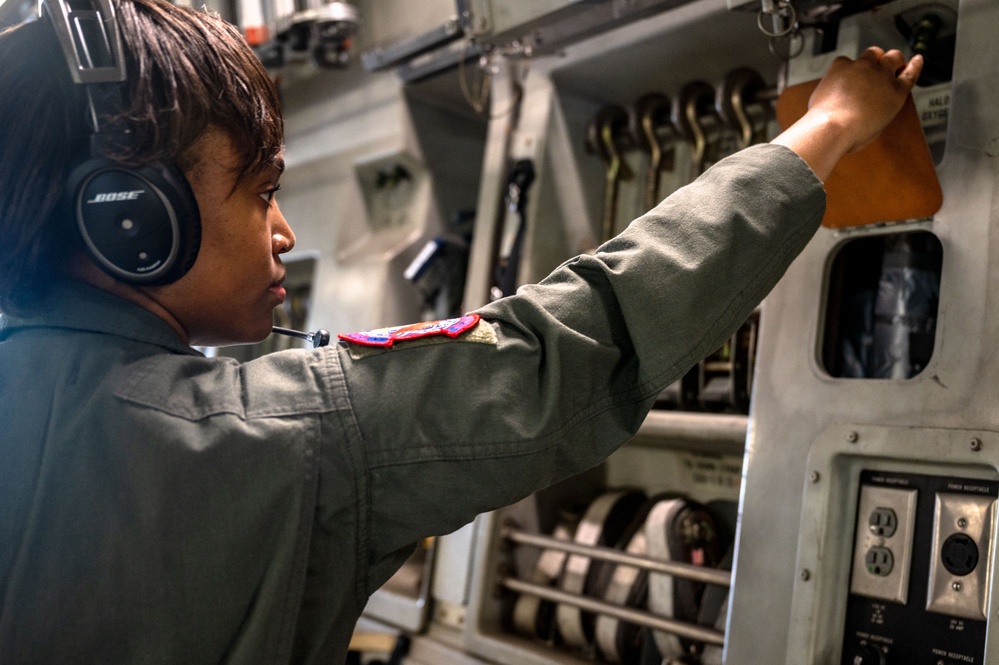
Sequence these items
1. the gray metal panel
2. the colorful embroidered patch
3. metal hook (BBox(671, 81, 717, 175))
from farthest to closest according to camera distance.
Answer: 1. metal hook (BBox(671, 81, 717, 175))
2. the gray metal panel
3. the colorful embroidered patch

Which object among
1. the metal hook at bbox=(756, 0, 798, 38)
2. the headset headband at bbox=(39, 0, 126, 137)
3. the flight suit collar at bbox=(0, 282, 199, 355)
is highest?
the metal hook at bbox=(756, 0, 798, 38)

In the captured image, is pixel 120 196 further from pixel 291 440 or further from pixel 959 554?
pixel 959 554

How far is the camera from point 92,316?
1.07 metres

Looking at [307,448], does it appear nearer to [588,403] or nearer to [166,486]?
[166,486]

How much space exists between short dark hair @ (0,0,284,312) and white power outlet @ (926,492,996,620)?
1.13 metres

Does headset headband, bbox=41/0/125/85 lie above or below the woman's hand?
below

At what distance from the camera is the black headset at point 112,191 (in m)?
1.03

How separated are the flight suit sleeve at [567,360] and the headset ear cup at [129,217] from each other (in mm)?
227

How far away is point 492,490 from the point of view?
1070 millimetres

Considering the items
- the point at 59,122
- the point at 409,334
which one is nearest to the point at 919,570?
the point at 409,334

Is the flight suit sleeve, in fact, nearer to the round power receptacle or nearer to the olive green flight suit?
the olive green flight suit

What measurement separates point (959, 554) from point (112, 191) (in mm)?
1216

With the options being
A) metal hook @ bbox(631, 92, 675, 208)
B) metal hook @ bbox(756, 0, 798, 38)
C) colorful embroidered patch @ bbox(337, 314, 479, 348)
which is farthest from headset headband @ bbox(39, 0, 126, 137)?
metal hook @ bbox(631, 92, 675, 208)

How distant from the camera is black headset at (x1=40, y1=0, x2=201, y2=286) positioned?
103 centimetres
